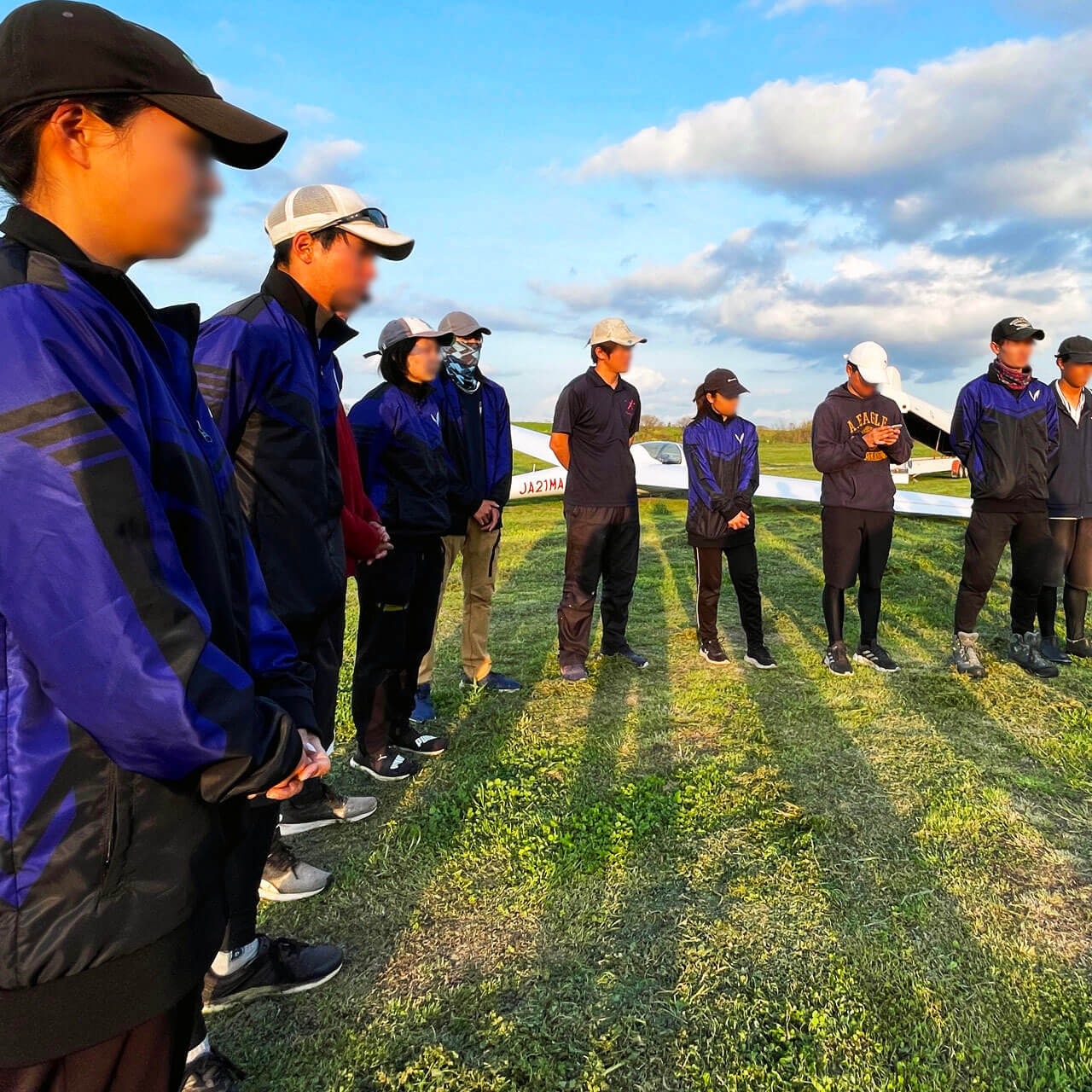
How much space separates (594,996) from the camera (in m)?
2.30

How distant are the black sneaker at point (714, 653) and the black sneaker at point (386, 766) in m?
2.70

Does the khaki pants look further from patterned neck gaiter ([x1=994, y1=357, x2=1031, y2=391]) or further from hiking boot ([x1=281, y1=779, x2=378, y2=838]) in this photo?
patterned neck gaiter ([x1=994, y1=357, x2=1031, y2=391])

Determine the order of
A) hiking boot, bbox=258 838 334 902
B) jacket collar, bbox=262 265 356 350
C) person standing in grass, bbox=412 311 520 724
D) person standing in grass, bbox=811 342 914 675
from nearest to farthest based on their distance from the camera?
1. jacket collar, bbox=262 265 356 350
2. hiking boot, bbox=258 838 334 902
3. person standing in grass, bbox=412 311 520 724
4. person standing in grass, bbox=811 342 914 675

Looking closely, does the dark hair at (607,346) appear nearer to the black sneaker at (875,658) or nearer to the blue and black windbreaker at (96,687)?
the black sneaker at (875,658)

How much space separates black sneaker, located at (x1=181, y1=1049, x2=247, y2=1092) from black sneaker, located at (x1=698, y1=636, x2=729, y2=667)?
171 inches

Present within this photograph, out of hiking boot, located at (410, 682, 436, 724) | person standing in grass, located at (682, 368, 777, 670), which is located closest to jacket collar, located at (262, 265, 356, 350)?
hiking boot, located at (410, 682, 436, 724)

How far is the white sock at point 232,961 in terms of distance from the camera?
227cm

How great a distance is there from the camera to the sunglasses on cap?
2471mm

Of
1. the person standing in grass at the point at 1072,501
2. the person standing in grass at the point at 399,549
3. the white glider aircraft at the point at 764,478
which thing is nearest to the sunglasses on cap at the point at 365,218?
the person standing in grass at the point at 399,549

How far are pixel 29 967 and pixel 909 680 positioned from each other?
A: 17.2 feet

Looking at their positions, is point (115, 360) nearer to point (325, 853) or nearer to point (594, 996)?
point (594, 996)

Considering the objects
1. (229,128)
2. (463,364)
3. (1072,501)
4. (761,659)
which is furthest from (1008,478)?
(229,128)

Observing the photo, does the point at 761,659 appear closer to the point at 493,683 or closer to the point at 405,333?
the point at 493,683

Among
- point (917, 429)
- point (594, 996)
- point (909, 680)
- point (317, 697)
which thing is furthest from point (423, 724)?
point (917, 429)
